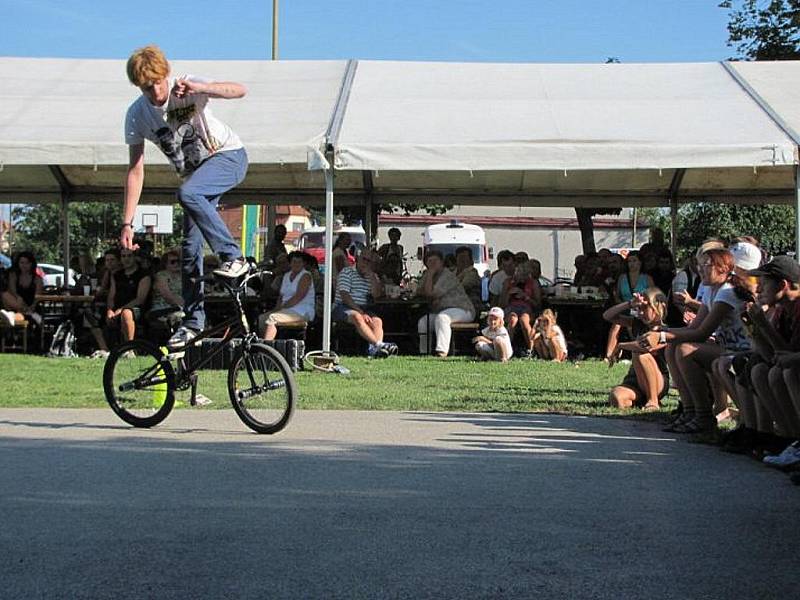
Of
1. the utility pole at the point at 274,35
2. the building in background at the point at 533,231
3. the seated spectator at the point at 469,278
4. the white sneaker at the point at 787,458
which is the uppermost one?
the utility pole at the point at 274,35

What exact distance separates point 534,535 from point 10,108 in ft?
39.7

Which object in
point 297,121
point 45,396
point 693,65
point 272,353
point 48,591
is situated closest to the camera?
point 48,591

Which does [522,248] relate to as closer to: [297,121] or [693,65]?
[693,65]

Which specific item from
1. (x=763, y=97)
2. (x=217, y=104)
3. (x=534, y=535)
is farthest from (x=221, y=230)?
(x=763, y=97)

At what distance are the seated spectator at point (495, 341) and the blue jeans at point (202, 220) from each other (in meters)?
7.19

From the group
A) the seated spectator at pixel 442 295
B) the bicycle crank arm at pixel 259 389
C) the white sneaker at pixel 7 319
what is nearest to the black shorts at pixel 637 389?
the bicycle crank arm at pixel 259 389

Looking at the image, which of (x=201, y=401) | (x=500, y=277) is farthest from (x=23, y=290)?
(x=201, y=401)

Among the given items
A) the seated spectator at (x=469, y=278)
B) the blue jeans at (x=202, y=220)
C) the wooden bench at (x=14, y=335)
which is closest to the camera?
the blue jeans at (x=202, y=220)

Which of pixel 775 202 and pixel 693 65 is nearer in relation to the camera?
pixel 693 65

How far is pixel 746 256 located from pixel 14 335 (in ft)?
36.6

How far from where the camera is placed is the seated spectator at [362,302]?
50.5ft

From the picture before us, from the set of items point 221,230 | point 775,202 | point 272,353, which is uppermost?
point 775,202

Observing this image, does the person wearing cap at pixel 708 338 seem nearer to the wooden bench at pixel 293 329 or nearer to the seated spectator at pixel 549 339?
the seated spectator at pixel 549 339

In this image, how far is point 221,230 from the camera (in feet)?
25.4
